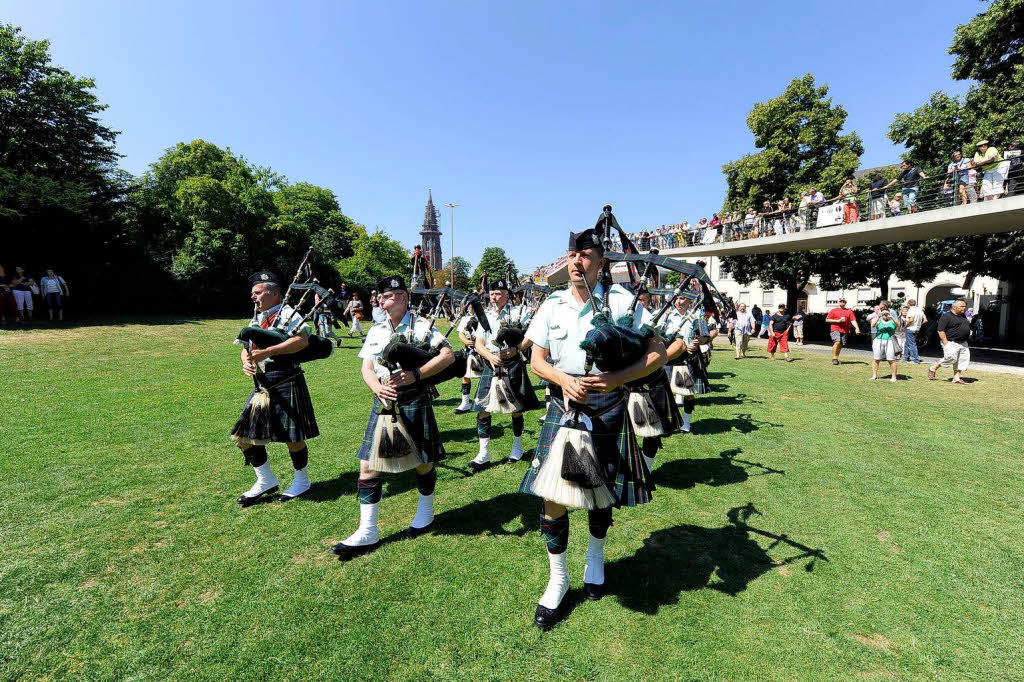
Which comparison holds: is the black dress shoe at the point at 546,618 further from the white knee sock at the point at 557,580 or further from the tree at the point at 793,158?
the tree at the point at 793,158

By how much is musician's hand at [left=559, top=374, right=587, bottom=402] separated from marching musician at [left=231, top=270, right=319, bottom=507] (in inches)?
121

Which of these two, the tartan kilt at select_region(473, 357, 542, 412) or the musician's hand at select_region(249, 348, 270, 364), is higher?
the musician's hand at select_region(249, 348, 270, 364)

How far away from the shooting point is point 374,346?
4.09 m

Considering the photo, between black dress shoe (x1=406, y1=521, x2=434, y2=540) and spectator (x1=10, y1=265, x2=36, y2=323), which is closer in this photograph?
black dress shoe (x1=406, y1=521, x2=434, y2=540)

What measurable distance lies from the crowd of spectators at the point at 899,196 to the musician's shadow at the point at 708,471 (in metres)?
9.04

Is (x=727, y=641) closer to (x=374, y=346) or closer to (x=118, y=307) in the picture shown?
(x=374, y=346)

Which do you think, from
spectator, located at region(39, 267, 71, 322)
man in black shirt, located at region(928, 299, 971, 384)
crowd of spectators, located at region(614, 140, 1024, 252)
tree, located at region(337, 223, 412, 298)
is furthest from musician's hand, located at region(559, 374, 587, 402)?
tree, located at region(337, 223, 412, 298)

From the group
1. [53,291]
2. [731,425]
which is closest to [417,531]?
[731,425]

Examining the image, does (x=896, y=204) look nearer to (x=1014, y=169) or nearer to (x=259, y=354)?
(x=1014, y=169)

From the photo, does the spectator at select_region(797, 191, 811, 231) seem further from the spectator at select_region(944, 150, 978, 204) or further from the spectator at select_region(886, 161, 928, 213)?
the spectator at select_region(944, 150, 978, 204)

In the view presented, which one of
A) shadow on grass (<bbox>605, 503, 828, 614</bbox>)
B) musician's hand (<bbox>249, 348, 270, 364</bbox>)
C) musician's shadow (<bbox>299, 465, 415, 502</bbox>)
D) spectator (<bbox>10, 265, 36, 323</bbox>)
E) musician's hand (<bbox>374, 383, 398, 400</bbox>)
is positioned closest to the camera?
shadow on grass (<bbox>605, 503, 828, 614</bbox>)

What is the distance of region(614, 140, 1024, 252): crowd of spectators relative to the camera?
46.8 feet

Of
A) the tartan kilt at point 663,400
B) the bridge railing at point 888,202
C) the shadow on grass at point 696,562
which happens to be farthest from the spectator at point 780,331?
the shadow on grass at point 696,562

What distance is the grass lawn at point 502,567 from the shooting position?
9.15 ft
